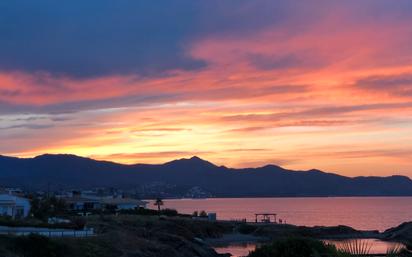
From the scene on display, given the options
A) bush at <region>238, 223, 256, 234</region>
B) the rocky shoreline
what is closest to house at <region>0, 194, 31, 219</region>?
the rocky shoreline

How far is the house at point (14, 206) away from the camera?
70250 mm

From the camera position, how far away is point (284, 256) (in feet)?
98.9

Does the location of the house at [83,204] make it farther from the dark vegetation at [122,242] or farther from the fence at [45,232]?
the fence at [45,232]

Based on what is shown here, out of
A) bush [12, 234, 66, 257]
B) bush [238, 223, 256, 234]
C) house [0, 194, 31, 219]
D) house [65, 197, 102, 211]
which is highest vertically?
house [65, 197, 102, 211]

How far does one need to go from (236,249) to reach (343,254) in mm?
63960

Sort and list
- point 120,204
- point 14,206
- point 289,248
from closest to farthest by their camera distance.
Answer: point 289,248 < point 14,206 < point 120,204

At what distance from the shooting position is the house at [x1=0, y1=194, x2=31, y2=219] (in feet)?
230

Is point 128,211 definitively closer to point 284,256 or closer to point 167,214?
point 167,214

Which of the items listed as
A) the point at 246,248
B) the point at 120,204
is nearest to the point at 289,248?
the point at 246,248

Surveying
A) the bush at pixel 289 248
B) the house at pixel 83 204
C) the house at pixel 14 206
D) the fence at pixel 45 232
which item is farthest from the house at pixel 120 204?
the bush at pixel 289 248

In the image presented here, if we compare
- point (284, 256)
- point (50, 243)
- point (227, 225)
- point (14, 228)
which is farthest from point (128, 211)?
point (284, 256)

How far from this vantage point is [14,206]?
71.0 meters

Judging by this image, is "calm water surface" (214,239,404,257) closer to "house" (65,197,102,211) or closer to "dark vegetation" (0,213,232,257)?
"dark vegetation" (0,213,232,257)

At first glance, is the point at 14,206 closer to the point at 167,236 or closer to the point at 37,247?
the point at 167,236
